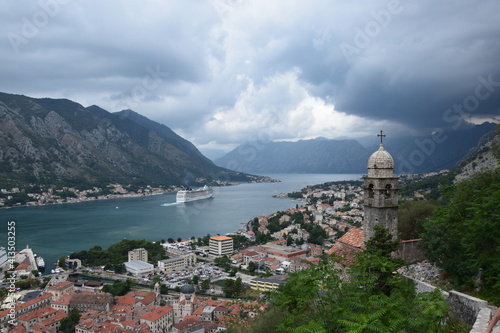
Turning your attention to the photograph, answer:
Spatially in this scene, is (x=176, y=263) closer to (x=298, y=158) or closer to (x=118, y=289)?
(x=118, y=289)

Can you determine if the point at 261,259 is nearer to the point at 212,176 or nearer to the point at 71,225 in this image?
the point at 71,225

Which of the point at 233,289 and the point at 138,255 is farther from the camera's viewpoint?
the point at 138,255

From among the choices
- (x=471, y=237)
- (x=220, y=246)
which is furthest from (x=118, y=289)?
(x=471, y=237)

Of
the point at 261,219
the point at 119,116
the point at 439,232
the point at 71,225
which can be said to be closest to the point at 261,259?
the point at 261,219

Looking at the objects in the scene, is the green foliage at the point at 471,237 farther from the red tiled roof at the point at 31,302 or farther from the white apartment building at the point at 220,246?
the white apartment building at the point at 220,246

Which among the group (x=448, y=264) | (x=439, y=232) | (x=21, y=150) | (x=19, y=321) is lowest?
(x=19, y=321)

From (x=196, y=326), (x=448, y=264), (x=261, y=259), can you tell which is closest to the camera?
(x=448, y=264)

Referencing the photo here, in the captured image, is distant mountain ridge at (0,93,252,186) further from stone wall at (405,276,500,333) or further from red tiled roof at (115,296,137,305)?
stone wall at (405,276,500,333)

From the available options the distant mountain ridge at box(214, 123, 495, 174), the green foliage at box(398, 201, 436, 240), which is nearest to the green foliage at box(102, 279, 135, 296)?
the green foliage at box(398, 201, 436, 240)

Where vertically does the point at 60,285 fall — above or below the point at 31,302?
above
